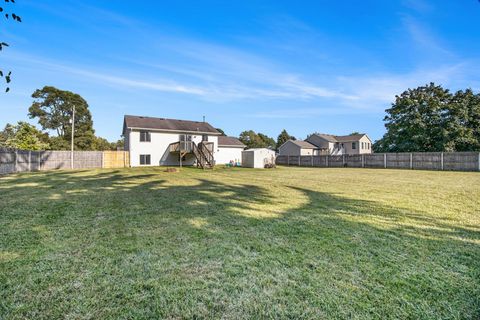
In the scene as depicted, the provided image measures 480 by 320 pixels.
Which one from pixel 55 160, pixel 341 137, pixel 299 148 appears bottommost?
pixel 55 160

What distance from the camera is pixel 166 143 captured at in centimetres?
2284

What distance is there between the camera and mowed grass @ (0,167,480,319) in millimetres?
1860

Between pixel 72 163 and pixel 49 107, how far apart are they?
24008mm

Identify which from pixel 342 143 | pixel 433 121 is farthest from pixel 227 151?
pixel 342 143

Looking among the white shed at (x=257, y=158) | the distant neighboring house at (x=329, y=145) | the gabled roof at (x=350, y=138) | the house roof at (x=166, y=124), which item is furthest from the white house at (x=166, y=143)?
the gabled roof at (x=350, y=138)

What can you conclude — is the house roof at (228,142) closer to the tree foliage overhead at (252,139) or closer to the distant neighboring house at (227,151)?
the distant neighboring house at (227,151)

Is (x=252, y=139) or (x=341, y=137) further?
(x=252, y=139)

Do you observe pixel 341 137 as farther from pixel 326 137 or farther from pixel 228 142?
pixel 228 142

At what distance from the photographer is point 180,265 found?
2.59 meters

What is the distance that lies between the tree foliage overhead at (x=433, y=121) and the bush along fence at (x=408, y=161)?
6.37 m

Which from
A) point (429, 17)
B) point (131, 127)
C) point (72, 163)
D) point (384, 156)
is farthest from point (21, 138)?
point (384, 156)

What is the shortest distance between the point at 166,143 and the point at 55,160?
8677mm

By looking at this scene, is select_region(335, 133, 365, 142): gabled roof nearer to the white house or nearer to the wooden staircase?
the white house

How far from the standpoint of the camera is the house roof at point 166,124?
21.8 metres
